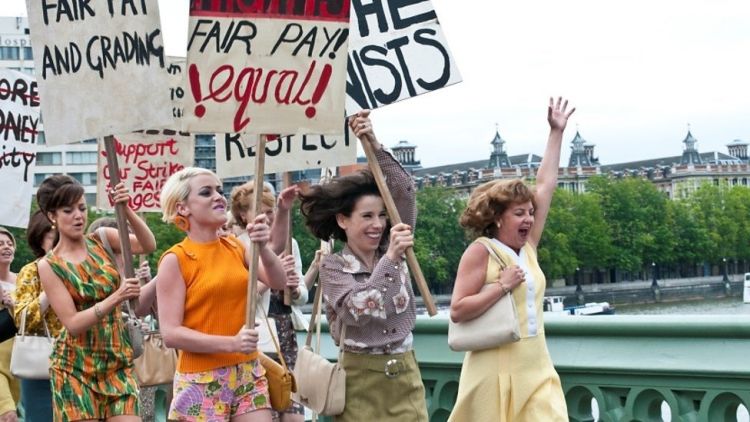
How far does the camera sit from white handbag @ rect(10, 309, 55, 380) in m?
7.09

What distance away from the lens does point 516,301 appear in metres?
6.12

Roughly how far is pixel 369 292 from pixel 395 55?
6.67 feet

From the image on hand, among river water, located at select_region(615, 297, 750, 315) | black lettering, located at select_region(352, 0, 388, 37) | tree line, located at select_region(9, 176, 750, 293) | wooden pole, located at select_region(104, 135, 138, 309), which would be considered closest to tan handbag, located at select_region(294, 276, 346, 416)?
wooden pole, located at select_region(104, 135, 138, 309)

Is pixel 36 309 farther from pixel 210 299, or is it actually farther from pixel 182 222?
pixel 210 299

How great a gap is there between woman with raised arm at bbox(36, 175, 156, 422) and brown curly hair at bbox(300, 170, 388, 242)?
0.94m

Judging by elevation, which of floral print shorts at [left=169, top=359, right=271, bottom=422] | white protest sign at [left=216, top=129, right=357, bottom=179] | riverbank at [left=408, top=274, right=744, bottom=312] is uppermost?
white protest sign at [left=216, top=129, right=357, bottom=179]

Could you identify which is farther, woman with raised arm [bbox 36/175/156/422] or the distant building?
the distant building

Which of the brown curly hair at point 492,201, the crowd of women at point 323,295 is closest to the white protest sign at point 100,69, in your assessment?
the crowd of women at point 323,295

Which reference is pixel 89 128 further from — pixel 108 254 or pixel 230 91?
pixel 230 91

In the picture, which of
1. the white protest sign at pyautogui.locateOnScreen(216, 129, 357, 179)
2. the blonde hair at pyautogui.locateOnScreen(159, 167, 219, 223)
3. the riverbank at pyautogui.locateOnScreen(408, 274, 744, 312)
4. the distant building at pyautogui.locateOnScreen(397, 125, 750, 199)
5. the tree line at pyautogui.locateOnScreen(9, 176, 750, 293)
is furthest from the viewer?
the distant building at pyautogui.locateOnScreen(397, 125, 750, 199)

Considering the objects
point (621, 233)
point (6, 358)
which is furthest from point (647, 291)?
point (6, 358)

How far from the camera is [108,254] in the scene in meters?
6.80

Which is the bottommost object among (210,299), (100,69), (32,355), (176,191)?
(32,355)

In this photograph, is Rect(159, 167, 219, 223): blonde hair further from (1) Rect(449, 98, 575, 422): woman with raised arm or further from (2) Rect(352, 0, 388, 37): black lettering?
(2) Rect(352, 0, 388, 37): black lettering
